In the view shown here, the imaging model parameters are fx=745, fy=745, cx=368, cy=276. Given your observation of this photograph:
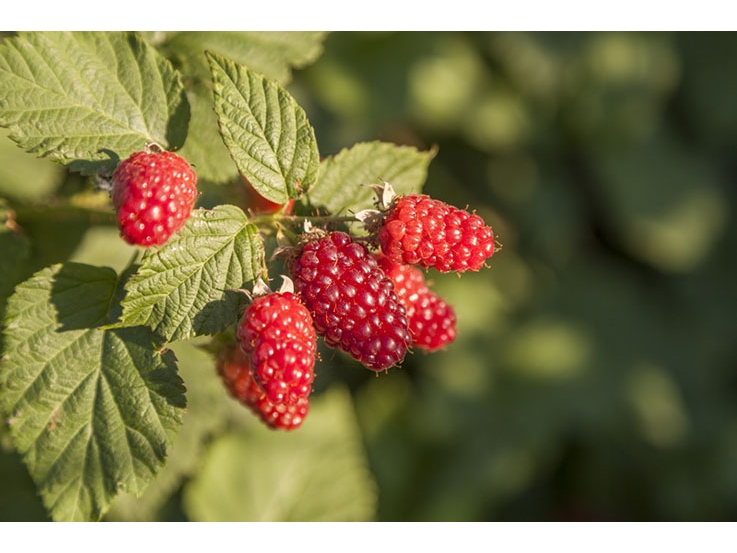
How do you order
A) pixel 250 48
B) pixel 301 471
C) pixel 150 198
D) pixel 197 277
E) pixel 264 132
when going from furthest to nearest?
pixel 301 471 → pixel 250 48 → pixel 264 132 → pixel 197 277 → pixel 150 198

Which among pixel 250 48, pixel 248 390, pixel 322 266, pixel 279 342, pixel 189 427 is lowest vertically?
pixel 189 427

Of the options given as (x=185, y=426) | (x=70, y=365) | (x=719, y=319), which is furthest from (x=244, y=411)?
(x=719, y=319)

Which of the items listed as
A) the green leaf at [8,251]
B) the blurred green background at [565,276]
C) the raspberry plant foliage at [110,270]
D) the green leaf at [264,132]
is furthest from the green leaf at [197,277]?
the blurred green background at [565,276]

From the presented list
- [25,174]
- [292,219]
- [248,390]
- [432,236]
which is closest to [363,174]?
[292,219]

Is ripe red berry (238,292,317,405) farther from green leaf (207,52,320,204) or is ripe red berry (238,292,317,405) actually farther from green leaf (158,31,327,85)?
green leaf (158,31,327,85)

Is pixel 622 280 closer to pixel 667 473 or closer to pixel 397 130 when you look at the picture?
pixel 667 473

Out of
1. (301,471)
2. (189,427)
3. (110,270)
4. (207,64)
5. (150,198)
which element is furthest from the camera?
(301,471)

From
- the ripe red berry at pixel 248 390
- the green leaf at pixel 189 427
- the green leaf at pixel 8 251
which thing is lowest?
the green leaf at pixel 189 427

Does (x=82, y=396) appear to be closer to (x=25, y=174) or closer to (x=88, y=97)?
(x=88, y=97)

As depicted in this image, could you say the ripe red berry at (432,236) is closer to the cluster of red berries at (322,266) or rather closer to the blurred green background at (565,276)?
the cluster of red berries at (322,266)
